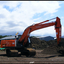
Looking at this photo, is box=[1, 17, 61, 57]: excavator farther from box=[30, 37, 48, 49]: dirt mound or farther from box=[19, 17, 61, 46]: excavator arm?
box=[30, 37, 48, 49]: dirt mound

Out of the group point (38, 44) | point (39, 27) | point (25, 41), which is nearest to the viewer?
point (39, 27)

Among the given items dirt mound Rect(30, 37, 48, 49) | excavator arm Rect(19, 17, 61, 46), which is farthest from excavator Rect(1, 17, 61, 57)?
dirt mound Rect(30, 37, 48, 49)

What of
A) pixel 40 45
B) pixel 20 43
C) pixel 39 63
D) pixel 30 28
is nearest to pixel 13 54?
pixel 20 43

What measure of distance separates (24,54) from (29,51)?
1.92 m

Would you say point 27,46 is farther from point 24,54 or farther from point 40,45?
point 40,45

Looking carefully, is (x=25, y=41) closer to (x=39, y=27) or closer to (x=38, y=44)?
(x=39, y=27)

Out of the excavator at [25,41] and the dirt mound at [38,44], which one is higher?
the excavator at [25,41]

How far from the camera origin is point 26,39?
1357cm

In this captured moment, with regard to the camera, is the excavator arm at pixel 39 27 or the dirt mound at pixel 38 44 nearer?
the excavator arm at pixel 39 27

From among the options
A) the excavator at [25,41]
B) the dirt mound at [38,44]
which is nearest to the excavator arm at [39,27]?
the excavator at [25,41]

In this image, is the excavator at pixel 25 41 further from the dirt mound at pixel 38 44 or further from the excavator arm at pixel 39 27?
the dirt mound at pixel 38 44

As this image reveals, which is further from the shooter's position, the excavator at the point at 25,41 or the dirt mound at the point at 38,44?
the dirt mound at the point at 38,44

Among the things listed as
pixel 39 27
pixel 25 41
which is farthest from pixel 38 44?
pixel 39 27

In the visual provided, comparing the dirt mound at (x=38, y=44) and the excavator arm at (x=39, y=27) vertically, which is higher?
the excavator arm at (x=39, y=27)
